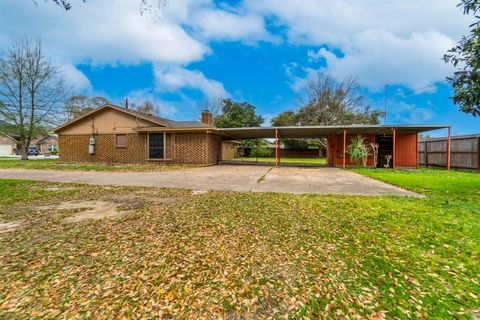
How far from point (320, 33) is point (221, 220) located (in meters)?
22.1

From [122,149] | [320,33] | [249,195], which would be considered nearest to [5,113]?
[122,149]

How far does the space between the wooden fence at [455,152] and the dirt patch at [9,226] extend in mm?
17885

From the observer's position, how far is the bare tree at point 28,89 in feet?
65.6

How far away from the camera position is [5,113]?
67.2ft

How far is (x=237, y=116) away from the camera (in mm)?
33906

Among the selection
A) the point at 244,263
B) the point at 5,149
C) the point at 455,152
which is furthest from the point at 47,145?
the point at 455,152

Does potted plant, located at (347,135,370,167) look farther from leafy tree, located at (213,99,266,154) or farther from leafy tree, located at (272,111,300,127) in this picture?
leafy tree, located at (213,99,266,154)

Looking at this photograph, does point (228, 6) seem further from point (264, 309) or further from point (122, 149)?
point (122, 149)

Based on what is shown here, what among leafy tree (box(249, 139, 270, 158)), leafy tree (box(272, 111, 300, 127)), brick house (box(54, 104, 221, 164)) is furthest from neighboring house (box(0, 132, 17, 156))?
leafy tree (box(272, 111, 300, 127))

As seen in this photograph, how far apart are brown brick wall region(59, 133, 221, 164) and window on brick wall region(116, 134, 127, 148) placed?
0.82ft

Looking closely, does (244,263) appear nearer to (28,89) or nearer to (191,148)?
(191,148)

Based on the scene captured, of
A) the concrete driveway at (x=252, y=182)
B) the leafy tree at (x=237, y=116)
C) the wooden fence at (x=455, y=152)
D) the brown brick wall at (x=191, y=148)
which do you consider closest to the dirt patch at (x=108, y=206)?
the concrete driveway at (x=252, y=182)

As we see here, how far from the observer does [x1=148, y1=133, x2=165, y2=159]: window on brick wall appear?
16.5 m

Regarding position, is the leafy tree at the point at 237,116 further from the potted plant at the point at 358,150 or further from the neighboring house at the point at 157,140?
the potted plant at the point at 358,150
